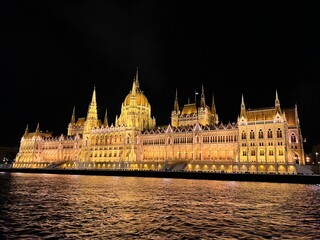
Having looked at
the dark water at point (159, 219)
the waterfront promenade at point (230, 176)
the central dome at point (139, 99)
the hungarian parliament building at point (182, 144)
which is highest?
the central dome at point (139, 99)

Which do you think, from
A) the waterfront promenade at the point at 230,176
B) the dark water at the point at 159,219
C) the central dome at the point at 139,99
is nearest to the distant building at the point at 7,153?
the central dome at the point at 139,99

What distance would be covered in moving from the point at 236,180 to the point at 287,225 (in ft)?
143

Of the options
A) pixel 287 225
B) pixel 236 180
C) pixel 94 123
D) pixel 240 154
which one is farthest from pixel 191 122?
pixel 287 225

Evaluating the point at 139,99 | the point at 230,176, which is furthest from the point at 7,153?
the point at 230,176

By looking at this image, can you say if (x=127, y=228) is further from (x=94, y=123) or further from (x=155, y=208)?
(x=94, y=123)

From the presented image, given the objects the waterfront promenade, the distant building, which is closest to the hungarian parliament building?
A: the waterfront promenade

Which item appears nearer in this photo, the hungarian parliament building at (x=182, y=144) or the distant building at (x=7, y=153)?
the hungarian parliament building at (x=182, y=144)

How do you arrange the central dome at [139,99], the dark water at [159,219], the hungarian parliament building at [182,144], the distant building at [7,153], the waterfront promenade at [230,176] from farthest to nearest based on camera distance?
the distant building at [7,153] < the central dome at [139,99] < the hungarian parliament building at [182,144] < the waterfront promenade at [230,176] < the dark water at [159,219]

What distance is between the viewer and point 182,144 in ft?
311

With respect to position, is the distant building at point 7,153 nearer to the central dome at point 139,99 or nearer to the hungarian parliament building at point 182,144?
the hungarian parliament building at point 182,144

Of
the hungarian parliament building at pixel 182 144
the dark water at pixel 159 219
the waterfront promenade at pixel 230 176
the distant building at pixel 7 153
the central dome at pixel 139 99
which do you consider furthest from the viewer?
the distant building at pixel 7 153

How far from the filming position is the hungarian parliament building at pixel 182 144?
78438 millimetres

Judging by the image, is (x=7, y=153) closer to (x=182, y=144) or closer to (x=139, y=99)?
(x=139, y=99)

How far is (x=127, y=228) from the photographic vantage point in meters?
17.0
